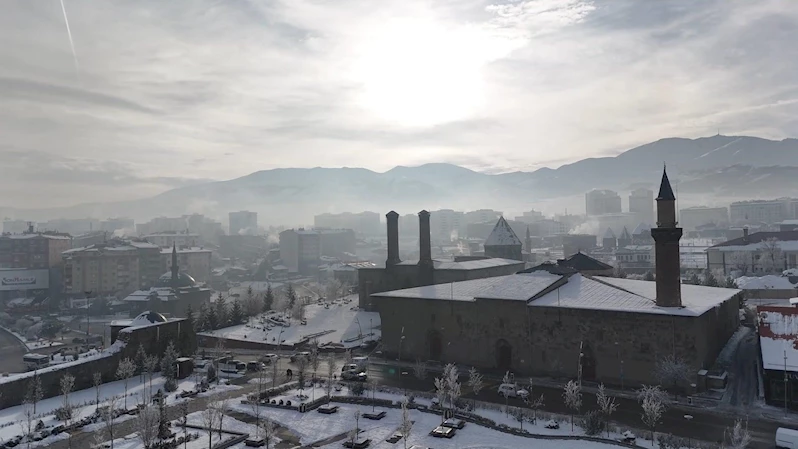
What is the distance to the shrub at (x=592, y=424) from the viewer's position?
23875mm

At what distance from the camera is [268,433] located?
2278cm

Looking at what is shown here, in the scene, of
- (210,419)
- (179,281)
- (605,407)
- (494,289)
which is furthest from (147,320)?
(179,281)

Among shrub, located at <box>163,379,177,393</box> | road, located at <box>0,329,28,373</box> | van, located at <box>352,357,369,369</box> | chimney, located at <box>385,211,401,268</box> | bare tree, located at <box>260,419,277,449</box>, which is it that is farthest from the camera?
road, located at <box>0,329,28,373</box>

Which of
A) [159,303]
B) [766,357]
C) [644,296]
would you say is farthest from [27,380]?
[159,303]

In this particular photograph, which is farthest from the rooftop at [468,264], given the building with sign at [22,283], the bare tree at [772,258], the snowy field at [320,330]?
the building with sign at [22,283]

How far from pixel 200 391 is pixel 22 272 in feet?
285

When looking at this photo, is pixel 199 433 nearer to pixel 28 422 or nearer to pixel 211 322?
pixel 28 422

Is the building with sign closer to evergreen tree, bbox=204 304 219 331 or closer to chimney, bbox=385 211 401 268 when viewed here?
evergreen tree, bbox=204 304 219 331

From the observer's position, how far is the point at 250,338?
49000 mm

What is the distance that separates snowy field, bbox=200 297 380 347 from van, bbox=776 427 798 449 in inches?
1145

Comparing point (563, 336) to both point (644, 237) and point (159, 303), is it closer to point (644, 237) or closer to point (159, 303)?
point (159, 303)

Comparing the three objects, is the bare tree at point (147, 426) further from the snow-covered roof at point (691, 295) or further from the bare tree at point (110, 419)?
the snow-covered roof at point (691, 295)

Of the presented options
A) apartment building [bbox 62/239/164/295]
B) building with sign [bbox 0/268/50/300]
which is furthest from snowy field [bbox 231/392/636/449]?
building with sign [bbox 0/268/50/300]

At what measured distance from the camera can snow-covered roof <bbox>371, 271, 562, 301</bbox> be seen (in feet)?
117
